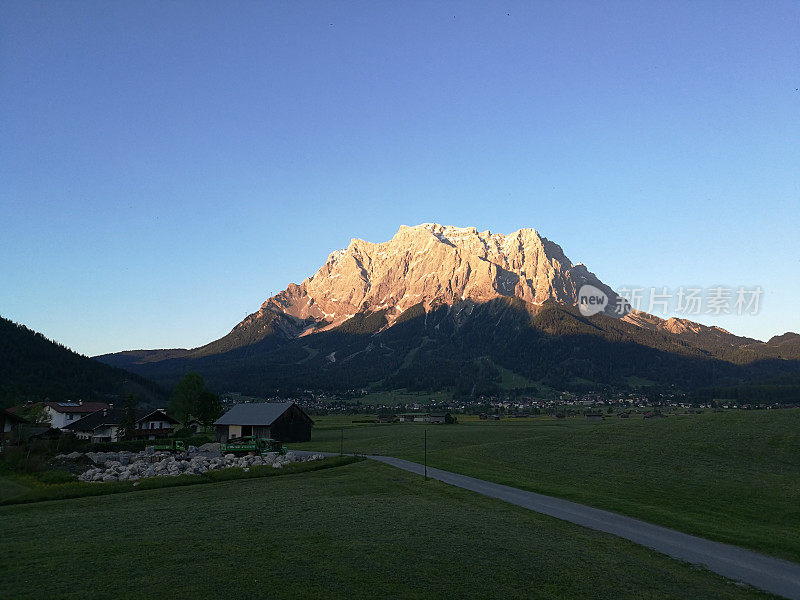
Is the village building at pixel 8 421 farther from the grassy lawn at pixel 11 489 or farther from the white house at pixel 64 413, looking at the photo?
the grassy lawn at pixel 11 489

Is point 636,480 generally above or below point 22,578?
below

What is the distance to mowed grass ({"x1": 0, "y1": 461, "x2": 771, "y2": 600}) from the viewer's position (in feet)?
58.7

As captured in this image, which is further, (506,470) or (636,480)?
(506,470)

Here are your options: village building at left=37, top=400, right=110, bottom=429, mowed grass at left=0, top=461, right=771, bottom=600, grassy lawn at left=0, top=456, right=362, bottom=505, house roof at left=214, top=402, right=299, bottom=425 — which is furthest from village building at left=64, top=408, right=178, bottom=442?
mowed grass at left=0, top=461, right=771, bottom=600

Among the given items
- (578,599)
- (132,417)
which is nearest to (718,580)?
(578,599)

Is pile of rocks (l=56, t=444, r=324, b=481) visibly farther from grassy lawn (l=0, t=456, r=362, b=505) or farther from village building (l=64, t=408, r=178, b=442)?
village building (l=64, t=408, r=178, b=442)

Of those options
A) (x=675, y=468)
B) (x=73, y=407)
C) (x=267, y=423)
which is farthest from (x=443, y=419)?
(x=675, y=468)

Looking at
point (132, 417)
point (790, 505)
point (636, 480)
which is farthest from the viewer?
point (132, 417)

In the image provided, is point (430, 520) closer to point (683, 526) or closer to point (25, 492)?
point (683, 526)

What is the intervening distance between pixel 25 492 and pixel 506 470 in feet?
139

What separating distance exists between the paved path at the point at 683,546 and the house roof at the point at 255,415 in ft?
221

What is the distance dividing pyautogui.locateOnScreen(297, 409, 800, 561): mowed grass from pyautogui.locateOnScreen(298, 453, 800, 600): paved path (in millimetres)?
1405

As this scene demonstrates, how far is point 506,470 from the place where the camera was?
5347cm

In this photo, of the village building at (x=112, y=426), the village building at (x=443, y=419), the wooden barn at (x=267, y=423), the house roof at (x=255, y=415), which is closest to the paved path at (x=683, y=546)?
the wooden barn at (x=267, y=423)
